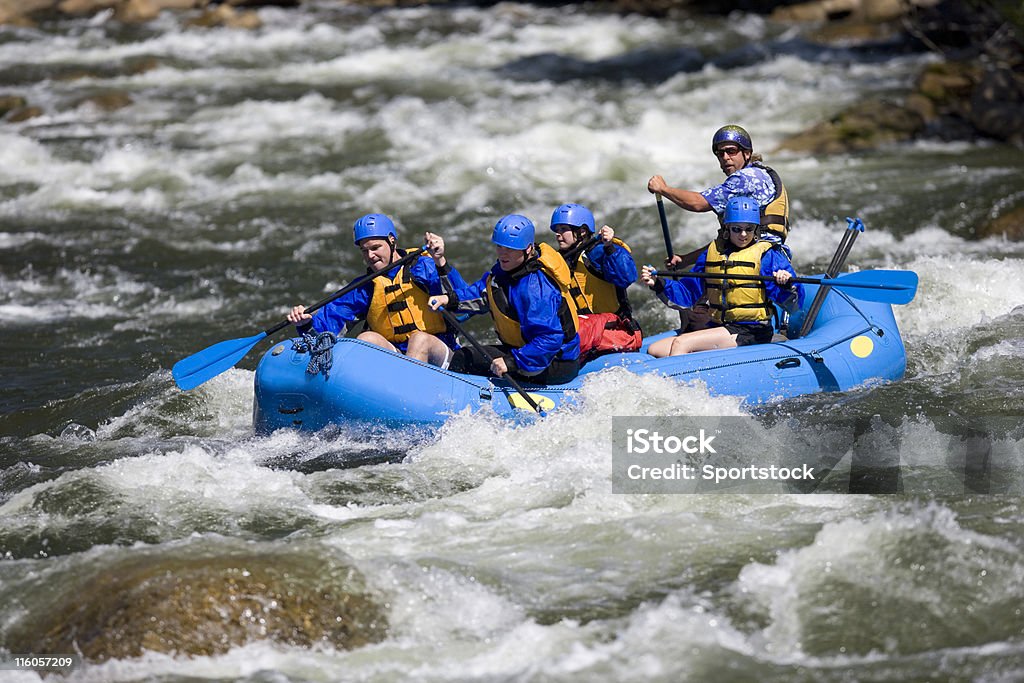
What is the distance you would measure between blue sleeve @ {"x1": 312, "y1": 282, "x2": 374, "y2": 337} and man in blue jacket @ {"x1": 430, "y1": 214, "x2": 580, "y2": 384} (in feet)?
1.77

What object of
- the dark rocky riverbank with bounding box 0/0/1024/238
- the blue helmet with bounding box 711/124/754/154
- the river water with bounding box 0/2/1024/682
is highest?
the dark rocky riverbank with bounding box 0/0/1024/238

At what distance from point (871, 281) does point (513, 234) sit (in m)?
2.22

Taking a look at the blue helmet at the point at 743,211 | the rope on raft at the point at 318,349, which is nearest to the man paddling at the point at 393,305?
the rope on raft at the point at 318,349

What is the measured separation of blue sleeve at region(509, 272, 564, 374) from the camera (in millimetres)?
6609

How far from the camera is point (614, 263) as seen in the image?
7020 mm

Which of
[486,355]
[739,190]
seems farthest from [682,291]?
[486,355]

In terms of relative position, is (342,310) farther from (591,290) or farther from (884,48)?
(884,48)

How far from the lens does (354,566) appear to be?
16.9 feet

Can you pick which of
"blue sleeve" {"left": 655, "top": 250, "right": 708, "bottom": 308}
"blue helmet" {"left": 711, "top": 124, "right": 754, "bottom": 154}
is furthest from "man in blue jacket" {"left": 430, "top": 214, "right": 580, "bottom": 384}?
"blue helmet" {"left": 711, "top": 124, "right": 754, "bottom": 154}

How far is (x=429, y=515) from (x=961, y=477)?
256 centimetres

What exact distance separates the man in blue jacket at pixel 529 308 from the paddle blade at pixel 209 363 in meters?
1.23

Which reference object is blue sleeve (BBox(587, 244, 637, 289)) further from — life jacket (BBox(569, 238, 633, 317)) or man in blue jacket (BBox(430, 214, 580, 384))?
man in blue jacket (BBox(430, 214, 580, 384))

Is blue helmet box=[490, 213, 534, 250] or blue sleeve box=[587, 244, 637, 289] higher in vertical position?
blue helmet box=[490, 213, 534, 250]

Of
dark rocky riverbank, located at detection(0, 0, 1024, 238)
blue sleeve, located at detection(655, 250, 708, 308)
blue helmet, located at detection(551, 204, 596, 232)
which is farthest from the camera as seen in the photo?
dark rocky riverbank, located at detection(0, 0, 1024, 238)
